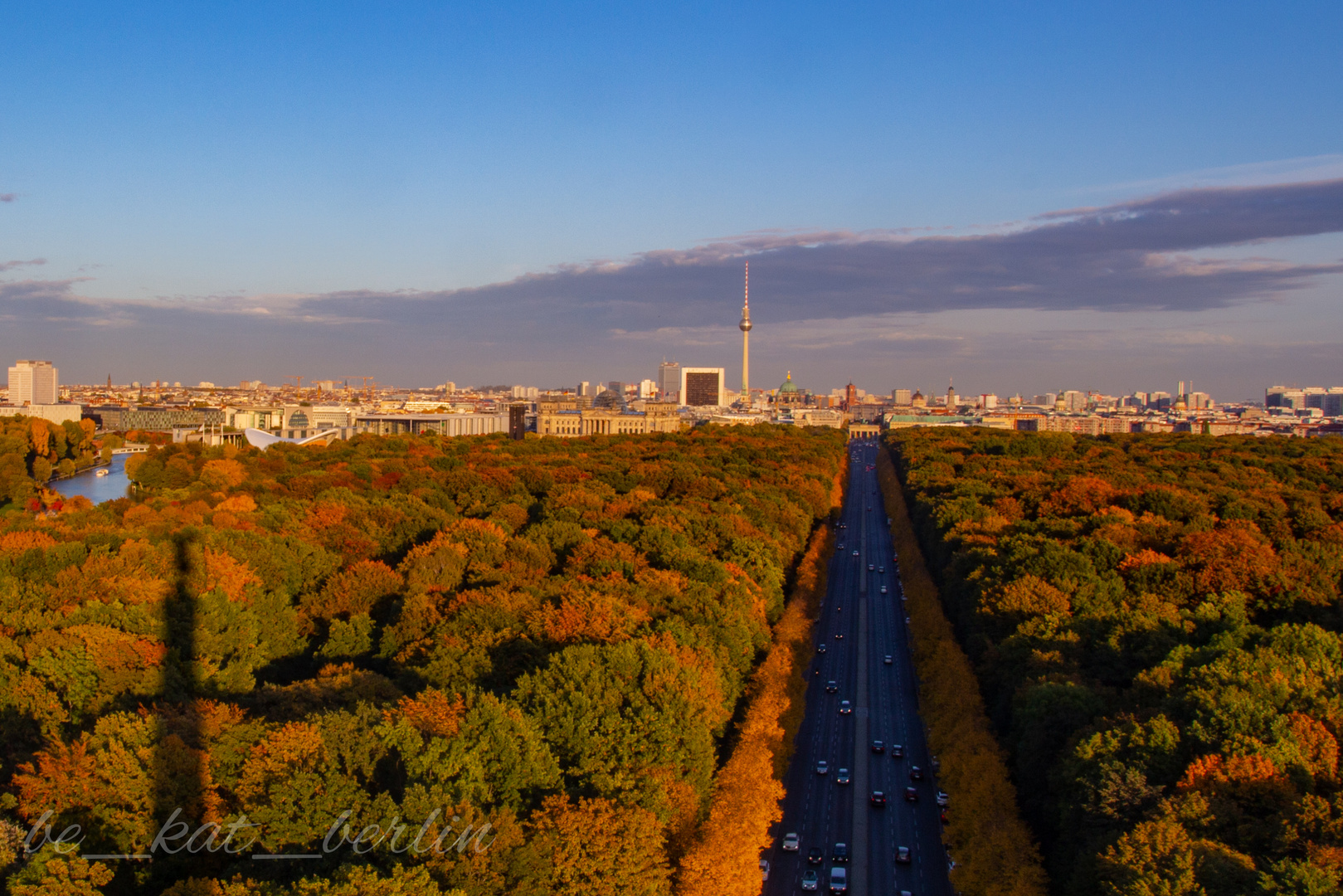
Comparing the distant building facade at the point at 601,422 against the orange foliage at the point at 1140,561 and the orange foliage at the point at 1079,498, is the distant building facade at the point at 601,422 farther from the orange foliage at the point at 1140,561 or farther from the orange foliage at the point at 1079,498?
the orange foliage at the point at 1140,561

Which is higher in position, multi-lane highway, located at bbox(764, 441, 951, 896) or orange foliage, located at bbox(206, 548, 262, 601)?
orange foliage, located at bbox(206, 548, 262, 601)

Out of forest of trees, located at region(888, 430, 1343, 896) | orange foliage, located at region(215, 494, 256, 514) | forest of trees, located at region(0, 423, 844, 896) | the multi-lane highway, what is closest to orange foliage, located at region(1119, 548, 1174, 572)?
forest of trees, located at region(888, 430, 1343, 896)

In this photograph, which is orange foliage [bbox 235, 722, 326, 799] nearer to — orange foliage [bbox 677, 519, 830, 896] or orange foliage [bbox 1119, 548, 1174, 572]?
orange foliage [bbox 677, 519, 830, 896]

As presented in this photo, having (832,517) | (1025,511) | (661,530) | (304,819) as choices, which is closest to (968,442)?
(832,517)

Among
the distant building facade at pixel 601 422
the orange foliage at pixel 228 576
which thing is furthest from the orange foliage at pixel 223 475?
the distant building facade at pixel 601 422

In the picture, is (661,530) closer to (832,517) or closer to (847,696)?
(847,696)
